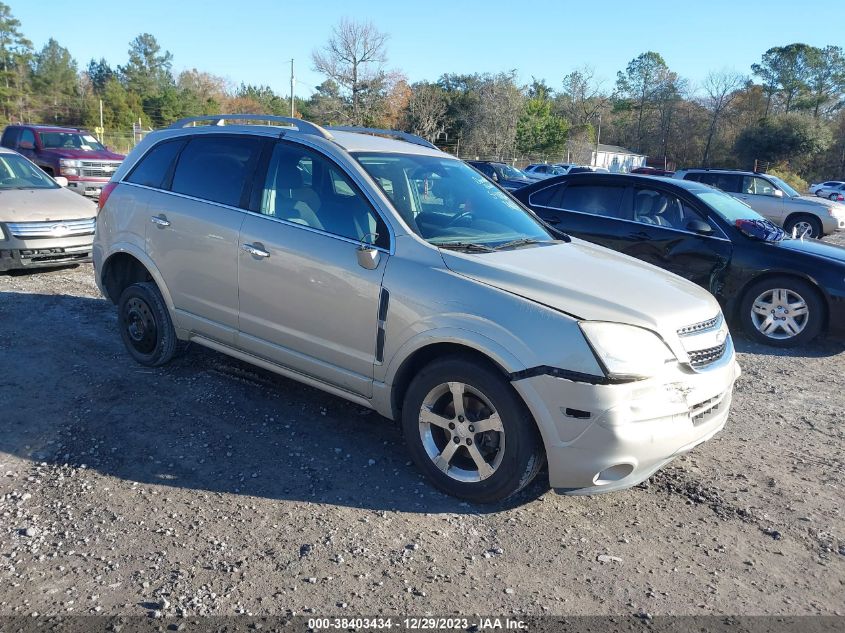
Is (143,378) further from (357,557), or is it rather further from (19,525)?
(357,557)

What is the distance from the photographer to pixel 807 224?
1708 cm

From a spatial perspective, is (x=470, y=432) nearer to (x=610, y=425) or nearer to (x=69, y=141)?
(x=610, y=425)

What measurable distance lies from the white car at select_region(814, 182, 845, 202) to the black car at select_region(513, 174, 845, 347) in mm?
31011

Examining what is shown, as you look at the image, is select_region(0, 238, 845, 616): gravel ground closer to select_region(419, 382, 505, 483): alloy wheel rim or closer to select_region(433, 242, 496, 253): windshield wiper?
select_region(419, 382, 505, 483): alloy wheel rim

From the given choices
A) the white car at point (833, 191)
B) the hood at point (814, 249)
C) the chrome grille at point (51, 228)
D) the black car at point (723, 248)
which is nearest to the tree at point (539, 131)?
the white car at point (833, 191)

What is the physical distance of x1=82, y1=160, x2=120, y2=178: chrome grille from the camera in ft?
52.7

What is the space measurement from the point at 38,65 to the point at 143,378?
87294 mm

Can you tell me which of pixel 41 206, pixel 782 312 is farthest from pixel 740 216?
pixel 41 206

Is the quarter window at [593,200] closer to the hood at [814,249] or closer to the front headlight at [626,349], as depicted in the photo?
the hood at [814,249]

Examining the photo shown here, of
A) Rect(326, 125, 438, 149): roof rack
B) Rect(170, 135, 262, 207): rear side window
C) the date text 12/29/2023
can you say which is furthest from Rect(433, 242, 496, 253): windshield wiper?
the date text 12/29/2023

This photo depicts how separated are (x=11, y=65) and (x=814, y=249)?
8025 centimetres

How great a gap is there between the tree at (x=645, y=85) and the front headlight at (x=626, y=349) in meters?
88.3

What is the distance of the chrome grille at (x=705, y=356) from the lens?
Result: 3410 millimetres

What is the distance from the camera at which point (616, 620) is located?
2670mm
